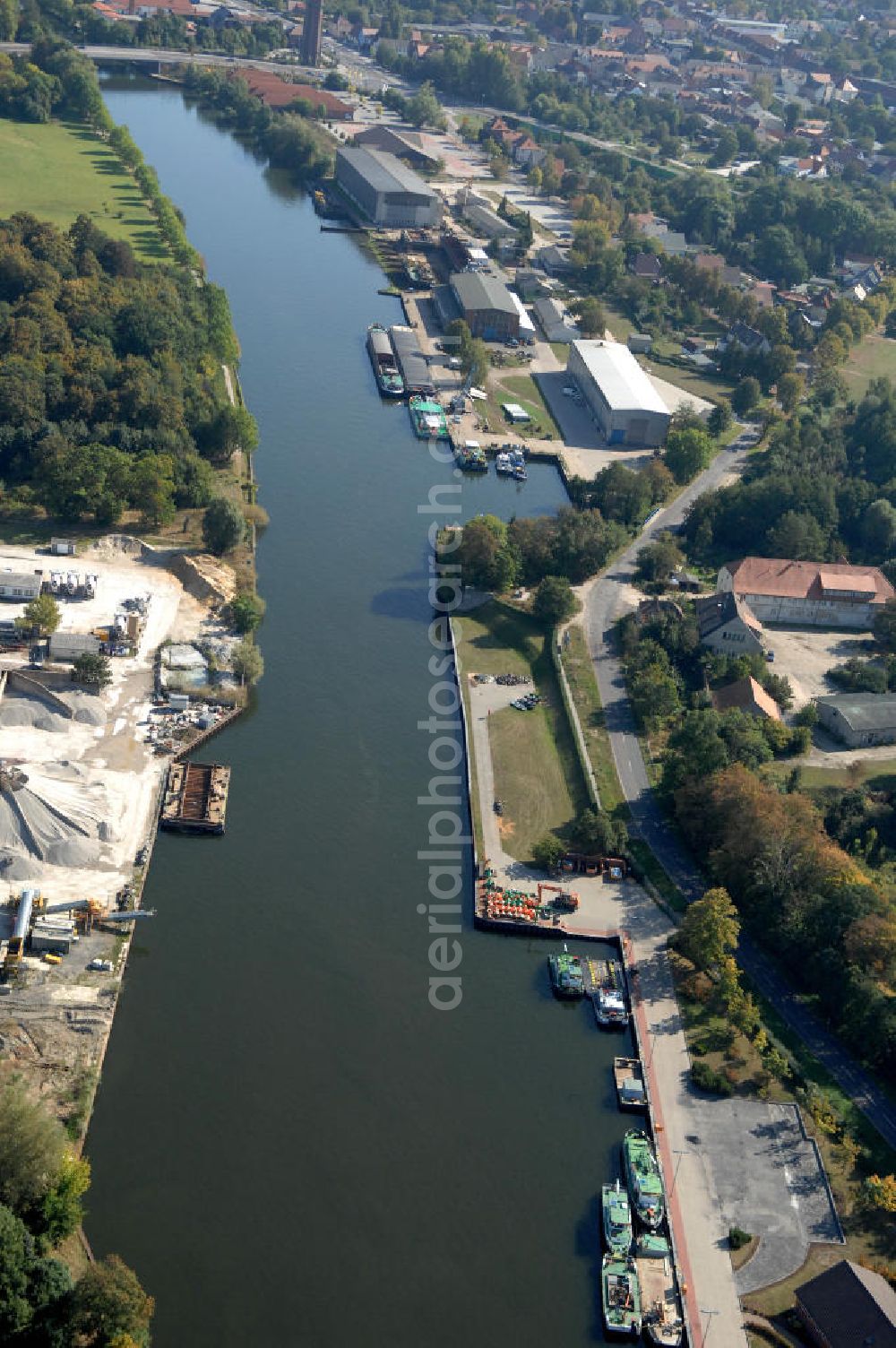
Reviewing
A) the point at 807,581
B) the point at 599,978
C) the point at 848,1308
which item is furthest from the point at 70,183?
the point at 848,1308

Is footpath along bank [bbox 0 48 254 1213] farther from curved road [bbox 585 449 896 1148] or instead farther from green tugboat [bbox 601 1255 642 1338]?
curved road [bbox 585 449 896 1148]

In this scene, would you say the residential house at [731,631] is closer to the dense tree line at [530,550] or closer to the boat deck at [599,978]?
the dense tree line at [530,550]

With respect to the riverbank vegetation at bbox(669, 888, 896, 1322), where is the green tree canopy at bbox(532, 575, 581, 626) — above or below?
above

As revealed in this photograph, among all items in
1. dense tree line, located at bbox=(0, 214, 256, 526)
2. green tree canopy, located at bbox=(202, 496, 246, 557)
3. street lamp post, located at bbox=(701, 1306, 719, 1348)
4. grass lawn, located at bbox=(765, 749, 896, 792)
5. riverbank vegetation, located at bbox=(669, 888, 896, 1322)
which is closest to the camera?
street lamp post, located at bbox=(701, 1306, 719, 1348)

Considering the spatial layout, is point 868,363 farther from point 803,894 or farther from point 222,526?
point 803,894

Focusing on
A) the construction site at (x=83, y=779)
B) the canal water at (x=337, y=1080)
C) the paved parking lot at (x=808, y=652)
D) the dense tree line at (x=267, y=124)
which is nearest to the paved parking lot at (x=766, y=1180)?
the canal water at (x=337, y=1080)

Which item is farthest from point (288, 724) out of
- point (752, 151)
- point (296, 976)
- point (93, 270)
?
point (752, 151)

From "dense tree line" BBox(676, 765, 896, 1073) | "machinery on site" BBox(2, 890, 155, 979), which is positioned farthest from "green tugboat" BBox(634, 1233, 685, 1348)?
"machinery on site" BBox(2, 890, 155, 979)
